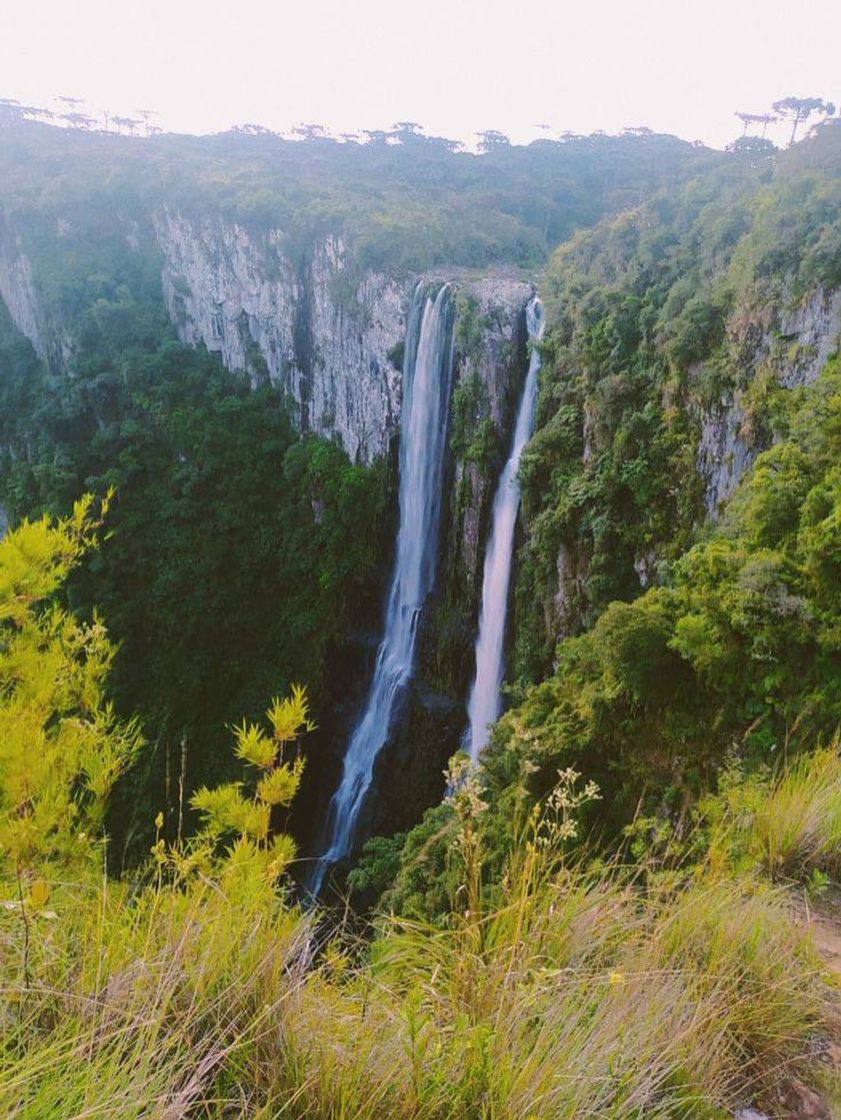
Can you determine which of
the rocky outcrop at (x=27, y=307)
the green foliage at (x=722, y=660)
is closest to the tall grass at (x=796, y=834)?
the green foliage at (x=722, y=660)

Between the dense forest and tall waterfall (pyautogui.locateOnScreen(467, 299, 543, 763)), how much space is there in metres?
0.35

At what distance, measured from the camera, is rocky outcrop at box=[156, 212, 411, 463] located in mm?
17719

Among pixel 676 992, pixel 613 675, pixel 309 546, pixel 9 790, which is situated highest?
pixel 676 992

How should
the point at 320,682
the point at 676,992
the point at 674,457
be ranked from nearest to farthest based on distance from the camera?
1. the point at 676,992
2. the point at 674,457
3. the point at 320,682

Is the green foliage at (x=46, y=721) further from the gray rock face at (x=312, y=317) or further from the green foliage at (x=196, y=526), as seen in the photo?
the green foliage at (x=196, y=526)

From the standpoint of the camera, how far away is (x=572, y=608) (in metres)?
11.6

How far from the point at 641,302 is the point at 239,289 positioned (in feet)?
50.4

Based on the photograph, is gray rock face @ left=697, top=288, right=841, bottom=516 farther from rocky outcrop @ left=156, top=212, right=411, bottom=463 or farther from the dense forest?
rocky outcrop @ left=156, top=212, right=411, bottom=463

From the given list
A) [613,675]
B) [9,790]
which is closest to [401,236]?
[613,675]

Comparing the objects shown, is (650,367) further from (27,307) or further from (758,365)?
(27,307)

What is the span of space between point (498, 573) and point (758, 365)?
6566mm

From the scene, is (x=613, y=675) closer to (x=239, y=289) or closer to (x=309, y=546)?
(x=309, y=546)

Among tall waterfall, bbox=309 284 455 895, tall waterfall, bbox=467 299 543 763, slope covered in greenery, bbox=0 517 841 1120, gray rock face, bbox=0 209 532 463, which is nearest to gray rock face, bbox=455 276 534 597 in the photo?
gray rock face, bbox=0 209 532 463

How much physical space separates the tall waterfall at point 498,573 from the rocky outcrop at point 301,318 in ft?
13.1
